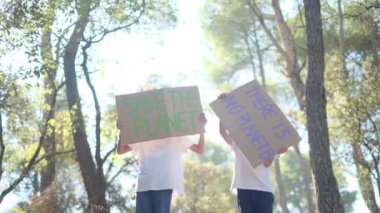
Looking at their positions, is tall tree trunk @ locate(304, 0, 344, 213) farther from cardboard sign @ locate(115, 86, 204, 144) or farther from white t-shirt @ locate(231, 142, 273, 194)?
cardboard sign @ locate(115, 86, 204, 144)

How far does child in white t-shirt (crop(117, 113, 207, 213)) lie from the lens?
439 centimetres

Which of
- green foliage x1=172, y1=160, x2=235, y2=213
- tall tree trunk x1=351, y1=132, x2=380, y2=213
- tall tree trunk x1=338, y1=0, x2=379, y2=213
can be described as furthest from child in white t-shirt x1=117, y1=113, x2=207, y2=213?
green foliage x1=172, y1=160, x2=235, y2=213

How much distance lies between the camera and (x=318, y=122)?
7.34 metres

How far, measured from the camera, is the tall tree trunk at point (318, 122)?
7.10 meters

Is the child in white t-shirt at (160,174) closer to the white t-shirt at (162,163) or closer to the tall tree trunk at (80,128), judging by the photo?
the white t-shirt at (162,163)

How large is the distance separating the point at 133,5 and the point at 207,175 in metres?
13.5

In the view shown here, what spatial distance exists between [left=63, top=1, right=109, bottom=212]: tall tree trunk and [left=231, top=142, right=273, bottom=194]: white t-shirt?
194 inches

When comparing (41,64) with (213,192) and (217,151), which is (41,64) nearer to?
(213,192)

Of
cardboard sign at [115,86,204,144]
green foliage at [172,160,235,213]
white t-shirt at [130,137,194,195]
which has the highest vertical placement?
cardboard sign at [115,86,204,144]

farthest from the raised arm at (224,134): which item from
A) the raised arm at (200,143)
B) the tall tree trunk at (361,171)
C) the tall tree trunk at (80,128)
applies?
the tall tree trunk at (361,171)

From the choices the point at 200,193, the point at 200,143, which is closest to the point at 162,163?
the point at 200,143

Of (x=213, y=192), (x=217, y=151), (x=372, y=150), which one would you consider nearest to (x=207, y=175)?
(x=213, y=192)

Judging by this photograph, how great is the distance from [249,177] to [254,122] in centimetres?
56

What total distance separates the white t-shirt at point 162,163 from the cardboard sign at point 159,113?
78 millimetres
